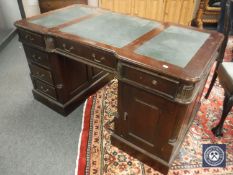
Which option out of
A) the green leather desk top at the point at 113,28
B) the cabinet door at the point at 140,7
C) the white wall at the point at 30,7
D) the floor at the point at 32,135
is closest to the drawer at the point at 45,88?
the floor at the point at 32,135

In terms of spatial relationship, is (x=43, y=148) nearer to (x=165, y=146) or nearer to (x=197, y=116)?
(x=165, y=146)

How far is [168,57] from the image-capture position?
3.99ft

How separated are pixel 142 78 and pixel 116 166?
802 millimetres

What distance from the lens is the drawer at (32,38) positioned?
5.50 feet

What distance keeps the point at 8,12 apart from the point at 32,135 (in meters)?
3.08

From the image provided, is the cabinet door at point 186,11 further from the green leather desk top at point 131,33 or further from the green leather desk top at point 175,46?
the green leather desk top at point 175,46

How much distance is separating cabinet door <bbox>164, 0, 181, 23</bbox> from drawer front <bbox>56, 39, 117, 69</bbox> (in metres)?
2.58

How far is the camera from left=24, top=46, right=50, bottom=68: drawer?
181 centimetres

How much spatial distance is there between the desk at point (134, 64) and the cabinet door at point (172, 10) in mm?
1972

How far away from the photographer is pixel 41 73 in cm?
196

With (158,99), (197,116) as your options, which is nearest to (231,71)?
(197,116)

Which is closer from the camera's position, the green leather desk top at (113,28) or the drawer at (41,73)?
the green leather desk top at (113,28)

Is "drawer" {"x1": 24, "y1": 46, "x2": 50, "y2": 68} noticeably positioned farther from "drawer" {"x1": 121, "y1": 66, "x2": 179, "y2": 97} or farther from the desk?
"drawer" {"x1": 121, "y1": 66, "x2": 179, "y2": 97}

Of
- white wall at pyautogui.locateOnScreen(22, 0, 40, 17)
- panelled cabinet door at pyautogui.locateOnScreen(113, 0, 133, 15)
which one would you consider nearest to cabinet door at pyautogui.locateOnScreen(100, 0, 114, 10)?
panelled cabinet door at pyautogui.locateOnScreen(113, 0, 133, 15)
